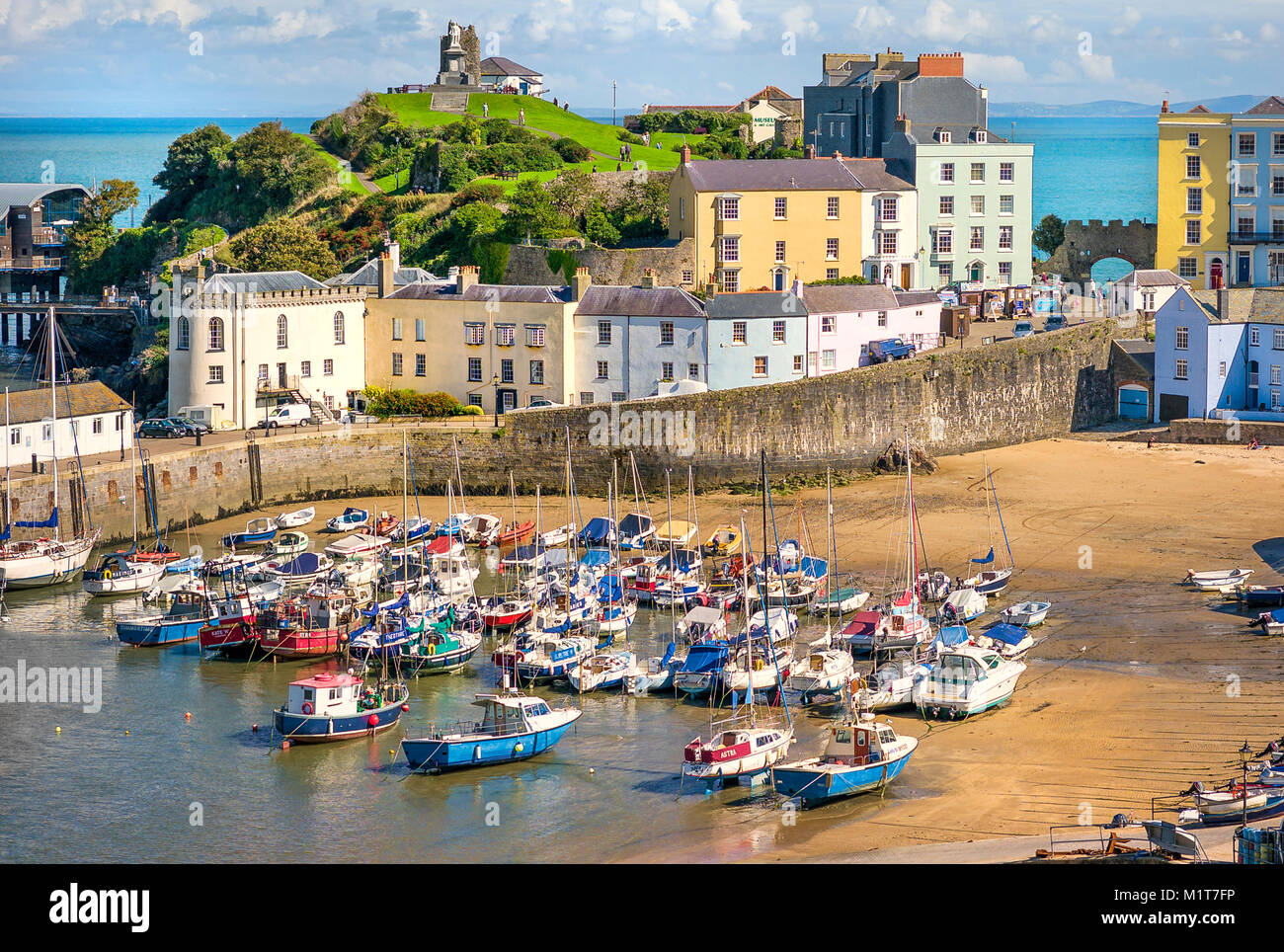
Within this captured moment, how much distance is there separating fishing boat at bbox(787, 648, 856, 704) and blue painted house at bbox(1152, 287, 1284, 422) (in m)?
25.6

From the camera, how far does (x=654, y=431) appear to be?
47.2 m

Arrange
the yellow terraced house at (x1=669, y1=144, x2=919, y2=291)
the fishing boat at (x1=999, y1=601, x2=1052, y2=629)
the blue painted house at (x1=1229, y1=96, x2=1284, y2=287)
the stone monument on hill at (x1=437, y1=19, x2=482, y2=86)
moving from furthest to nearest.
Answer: the stone monument on hill at (x1=437, y1=19, x2=482, y2=86), the yellow terraced house at (x1=669, y1=144, x2=919, y2=291), the blue painted house at (x1=1229, y1=96, x2=1284, y2=287), the fishing boat at (x1=999, y1=601, x2=1052, y2=629)

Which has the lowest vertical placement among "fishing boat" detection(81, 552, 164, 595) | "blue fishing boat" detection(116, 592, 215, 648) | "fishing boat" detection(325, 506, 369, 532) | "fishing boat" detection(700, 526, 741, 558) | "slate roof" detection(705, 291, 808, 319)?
"blue fishing boat" detection(116, 592, 215, 648)

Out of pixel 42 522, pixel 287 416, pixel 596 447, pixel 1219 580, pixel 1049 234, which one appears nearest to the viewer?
pixel 1219 580

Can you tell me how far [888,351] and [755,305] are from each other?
17.2 feet

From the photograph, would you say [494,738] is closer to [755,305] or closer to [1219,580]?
[1219,580]

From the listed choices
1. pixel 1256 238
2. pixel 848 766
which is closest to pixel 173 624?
pixel 848 766

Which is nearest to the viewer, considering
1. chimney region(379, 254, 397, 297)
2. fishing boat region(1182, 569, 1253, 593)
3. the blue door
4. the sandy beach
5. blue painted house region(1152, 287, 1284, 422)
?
the sandy beach

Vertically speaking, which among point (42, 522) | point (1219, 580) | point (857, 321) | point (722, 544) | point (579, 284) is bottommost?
point (1219, 580)

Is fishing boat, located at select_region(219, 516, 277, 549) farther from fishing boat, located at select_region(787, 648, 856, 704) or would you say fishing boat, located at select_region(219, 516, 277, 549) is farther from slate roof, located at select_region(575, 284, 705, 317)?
fishing boat, located at select_region(787, 648, 856, 704)

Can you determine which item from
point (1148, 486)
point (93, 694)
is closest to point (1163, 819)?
point (93, 694)

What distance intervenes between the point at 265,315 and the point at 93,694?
21.1 m

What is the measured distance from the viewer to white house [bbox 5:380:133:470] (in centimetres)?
4306

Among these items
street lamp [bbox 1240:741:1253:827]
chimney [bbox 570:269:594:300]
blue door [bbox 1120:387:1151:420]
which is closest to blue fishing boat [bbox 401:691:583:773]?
street lamp [bbox 1240:741:1253:827]
